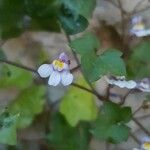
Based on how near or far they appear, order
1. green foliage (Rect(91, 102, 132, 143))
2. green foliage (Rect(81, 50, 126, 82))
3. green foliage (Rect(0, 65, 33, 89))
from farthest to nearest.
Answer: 1. green foliage (Rect(0, 65, 33, 89))
2. green foliage (Rect(91, 102, 132, 143))
3. green foliage (Rect(81, 50, 126, 82))

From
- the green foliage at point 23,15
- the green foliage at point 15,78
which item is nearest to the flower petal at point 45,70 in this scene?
the green foliage at point 23,15

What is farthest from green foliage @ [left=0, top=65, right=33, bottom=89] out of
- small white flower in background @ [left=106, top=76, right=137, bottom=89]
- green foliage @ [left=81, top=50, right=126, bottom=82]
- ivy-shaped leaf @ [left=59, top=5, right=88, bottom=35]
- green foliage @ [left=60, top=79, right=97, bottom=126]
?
green foliage @ [left=81, top=50, right=126, bottom=82]

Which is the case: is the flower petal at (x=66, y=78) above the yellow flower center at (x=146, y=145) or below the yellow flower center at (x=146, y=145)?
above

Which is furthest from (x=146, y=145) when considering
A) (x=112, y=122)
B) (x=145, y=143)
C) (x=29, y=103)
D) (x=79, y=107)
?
(x=29, y=103)

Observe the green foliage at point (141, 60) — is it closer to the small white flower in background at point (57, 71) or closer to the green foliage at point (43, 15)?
the green foliage at point (43, 15)

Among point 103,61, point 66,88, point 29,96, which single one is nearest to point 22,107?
point 29,96

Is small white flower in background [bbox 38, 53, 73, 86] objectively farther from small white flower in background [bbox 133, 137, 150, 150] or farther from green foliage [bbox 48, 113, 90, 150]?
green foliage [bbox 48, 113, 90, 150]

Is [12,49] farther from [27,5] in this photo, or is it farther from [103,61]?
[103,61]
